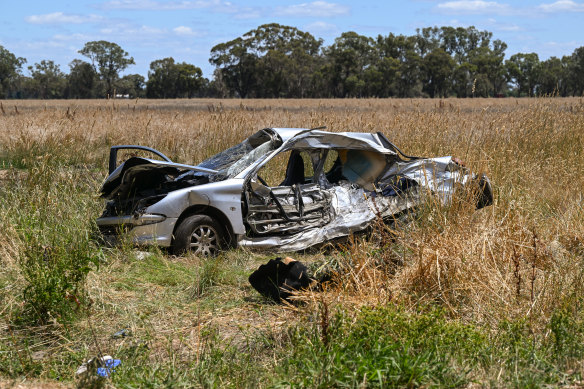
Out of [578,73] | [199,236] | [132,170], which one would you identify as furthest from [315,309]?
[578,73]

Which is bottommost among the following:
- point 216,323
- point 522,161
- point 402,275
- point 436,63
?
point 216,323

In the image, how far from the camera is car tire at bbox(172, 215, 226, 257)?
24.9 ft

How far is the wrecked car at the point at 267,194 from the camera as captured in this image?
24.8 ft

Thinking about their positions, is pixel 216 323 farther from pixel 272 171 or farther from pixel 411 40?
pixel 411 40

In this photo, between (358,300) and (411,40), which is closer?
(358,300)

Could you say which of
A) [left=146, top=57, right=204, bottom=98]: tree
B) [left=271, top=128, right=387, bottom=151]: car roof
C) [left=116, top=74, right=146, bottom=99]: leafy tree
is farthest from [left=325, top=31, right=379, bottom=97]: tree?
[left=271, top=128, right=387, bottom=151]: car roof

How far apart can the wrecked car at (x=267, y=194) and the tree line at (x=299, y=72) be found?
8974 centimetres

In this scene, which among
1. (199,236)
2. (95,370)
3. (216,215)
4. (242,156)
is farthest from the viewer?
(242,156)

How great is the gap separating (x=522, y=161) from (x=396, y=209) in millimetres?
4032

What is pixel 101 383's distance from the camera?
4.11 meters

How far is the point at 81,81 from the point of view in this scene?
10256cm

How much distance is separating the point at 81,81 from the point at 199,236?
102427 mm

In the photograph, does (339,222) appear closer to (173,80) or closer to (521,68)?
(173,80)

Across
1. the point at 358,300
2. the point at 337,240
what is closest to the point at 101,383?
the point at 358,300
